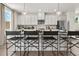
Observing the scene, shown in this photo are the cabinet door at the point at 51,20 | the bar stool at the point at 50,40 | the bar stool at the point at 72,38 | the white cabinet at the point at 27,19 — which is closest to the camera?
the bar stool at the point at 72,38

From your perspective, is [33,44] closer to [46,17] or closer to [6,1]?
[46,17]

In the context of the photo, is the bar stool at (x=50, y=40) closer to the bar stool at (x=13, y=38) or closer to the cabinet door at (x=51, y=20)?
the cabinet door at (x=51, y=20)

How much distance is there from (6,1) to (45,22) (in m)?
1.43

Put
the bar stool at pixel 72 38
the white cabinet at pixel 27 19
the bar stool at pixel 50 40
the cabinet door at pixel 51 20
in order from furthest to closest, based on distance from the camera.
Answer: the bar stool at pixel 50 40 < the cabinet door at pixel 51 20 < the white cabinet at pixel 27 19 < the bar stool at pixel 72 38

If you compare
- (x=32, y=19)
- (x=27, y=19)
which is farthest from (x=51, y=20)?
(x=27, y=19)

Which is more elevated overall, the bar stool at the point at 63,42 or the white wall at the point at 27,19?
the white wall at the point at 27,19

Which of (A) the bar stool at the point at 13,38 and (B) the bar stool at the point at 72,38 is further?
(A) the bar stool at the point at 13,38

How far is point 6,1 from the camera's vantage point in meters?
2.07

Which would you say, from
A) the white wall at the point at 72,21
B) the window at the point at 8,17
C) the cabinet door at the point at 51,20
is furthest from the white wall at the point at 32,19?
the white wall at the point at 72,21

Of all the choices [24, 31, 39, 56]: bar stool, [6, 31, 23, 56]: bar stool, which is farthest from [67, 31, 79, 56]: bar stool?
[6, 31, 23, 56]: bar stool

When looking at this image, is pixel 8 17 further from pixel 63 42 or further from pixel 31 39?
pixel 63 42

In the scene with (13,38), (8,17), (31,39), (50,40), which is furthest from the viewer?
(50,40)

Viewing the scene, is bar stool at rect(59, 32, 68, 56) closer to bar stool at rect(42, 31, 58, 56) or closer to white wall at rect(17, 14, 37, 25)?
bar stool at rect(42, 31, 58, 56)

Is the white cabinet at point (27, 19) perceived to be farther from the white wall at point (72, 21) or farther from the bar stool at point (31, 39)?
the white wall at point (72, 21)
